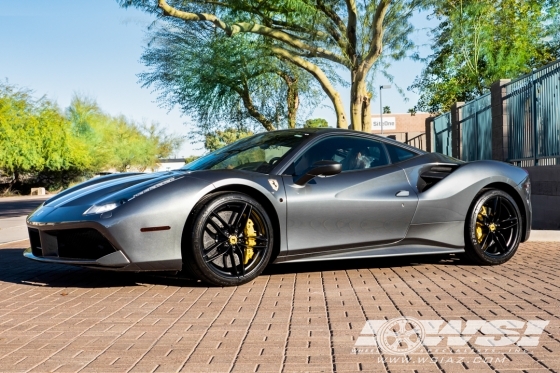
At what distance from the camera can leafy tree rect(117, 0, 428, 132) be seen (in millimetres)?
16984

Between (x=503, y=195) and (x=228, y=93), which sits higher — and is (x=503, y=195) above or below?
below

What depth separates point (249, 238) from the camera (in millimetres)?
6316

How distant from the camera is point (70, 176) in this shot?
66375 mm

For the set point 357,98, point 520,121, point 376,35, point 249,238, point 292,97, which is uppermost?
point 376,35

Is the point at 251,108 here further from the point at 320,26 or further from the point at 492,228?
the point at 492,228

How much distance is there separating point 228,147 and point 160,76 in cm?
1401

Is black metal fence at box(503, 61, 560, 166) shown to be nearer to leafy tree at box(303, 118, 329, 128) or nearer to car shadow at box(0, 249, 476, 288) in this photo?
leafy tree at box(303, 118, 329, 128)

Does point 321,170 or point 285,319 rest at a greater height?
point 321,170

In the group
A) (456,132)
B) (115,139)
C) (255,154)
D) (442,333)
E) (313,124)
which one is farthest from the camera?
(115,139)

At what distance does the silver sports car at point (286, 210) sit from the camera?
237 inches

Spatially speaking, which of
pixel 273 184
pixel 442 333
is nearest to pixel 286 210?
pixel 273 184

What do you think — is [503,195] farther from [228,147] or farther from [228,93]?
[228,93]

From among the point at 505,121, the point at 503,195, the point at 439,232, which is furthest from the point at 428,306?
the point at 505,121

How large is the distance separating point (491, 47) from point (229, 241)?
31.3 metres
